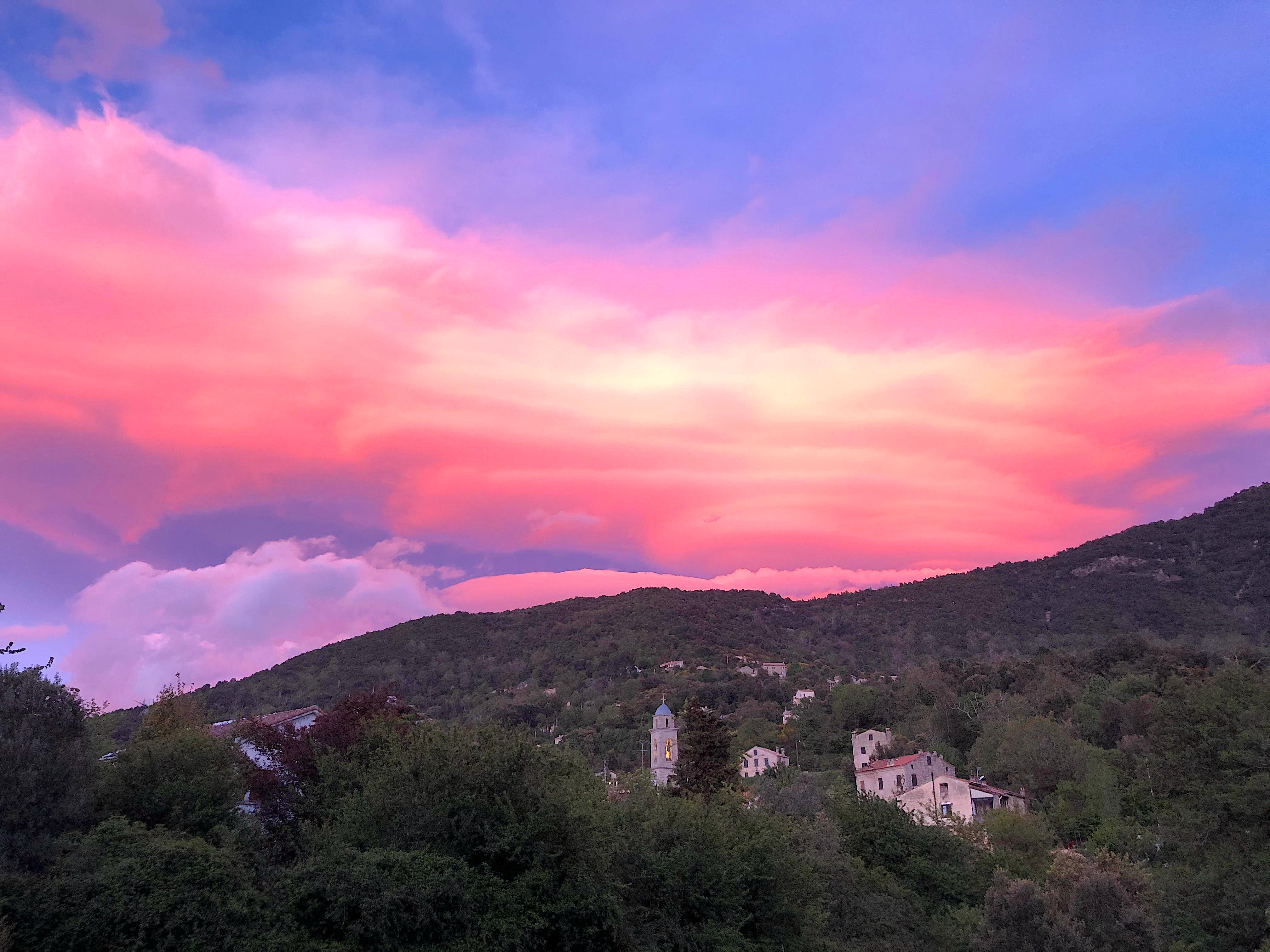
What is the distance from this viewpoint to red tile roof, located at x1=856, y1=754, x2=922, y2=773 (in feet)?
202

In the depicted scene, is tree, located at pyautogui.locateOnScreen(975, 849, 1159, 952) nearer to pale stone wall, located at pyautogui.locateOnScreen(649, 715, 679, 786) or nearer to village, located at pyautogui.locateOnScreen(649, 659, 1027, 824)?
village, located at pyautogui.locateOnScreen(649, 659, 1027, 824)

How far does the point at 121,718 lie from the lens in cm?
2728

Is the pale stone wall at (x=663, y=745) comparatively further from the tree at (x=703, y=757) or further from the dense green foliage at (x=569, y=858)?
the dense green foliage at (x=569, y=858)

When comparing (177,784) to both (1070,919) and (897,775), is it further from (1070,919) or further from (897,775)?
(897,775)

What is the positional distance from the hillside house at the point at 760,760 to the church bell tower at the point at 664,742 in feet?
38.9

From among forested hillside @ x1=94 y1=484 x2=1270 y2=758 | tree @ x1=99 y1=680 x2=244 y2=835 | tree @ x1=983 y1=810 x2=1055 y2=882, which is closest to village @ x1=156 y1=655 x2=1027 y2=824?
Result: tree @ x1=983 y1=810 x2=1055 y2=882

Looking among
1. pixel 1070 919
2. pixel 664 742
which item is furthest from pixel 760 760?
pixel 1070 919

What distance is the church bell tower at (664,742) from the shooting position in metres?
63.5

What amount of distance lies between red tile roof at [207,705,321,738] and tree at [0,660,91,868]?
10.8 meters

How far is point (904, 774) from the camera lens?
6047 centimetres

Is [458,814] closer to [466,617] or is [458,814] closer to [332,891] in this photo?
[332,891]

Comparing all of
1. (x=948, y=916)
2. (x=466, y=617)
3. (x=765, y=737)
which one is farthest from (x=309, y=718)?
(x=466, y=617)

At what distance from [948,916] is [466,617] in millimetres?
126607

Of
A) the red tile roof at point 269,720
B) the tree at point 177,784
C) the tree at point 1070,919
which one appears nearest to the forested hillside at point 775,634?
the red tile roof at point 269,720
